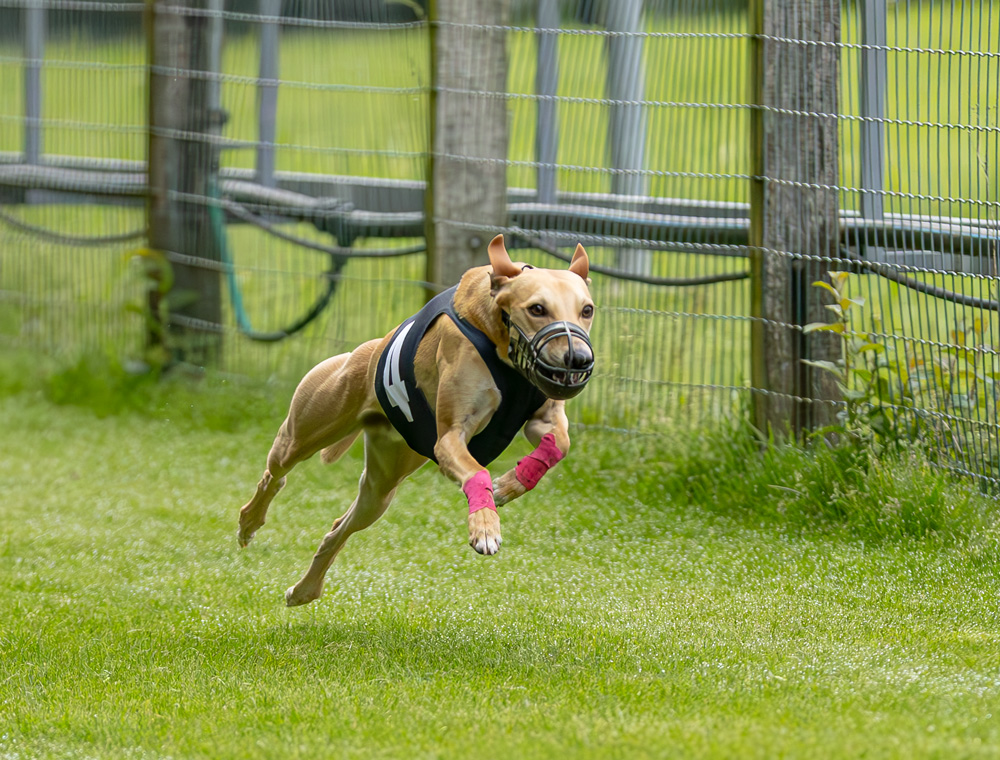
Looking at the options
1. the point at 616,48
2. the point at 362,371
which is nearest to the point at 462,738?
the point at 362,371

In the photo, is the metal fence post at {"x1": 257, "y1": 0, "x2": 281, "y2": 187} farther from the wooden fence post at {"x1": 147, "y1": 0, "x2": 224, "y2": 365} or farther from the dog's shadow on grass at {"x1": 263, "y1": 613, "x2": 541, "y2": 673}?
the dog's shadow on grass at {"x1": 263, "y1": 613, "x2": 541, "y2": 673}

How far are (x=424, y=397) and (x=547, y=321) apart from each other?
0.61m

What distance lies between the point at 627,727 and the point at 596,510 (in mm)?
3024

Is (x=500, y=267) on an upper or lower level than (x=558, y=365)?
upper

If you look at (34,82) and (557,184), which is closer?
(557,184)

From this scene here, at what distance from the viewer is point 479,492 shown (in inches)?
152

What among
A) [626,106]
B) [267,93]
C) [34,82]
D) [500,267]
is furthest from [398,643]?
[34,82]

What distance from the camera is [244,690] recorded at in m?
4.20

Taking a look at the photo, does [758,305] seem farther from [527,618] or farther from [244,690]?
[244,690]

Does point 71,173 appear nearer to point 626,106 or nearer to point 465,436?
point 626,106

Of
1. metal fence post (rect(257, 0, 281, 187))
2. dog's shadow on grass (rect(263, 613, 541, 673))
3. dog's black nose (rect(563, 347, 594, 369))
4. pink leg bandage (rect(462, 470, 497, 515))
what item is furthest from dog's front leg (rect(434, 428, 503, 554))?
metal fence post (rect(257, 0, 281, 187))

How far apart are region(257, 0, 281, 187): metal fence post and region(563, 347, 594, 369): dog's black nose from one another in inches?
212

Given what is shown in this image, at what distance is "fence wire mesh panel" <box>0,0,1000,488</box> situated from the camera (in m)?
5.92

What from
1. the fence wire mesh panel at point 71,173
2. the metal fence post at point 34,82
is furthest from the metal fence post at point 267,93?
the metal fence post at point 34,82
